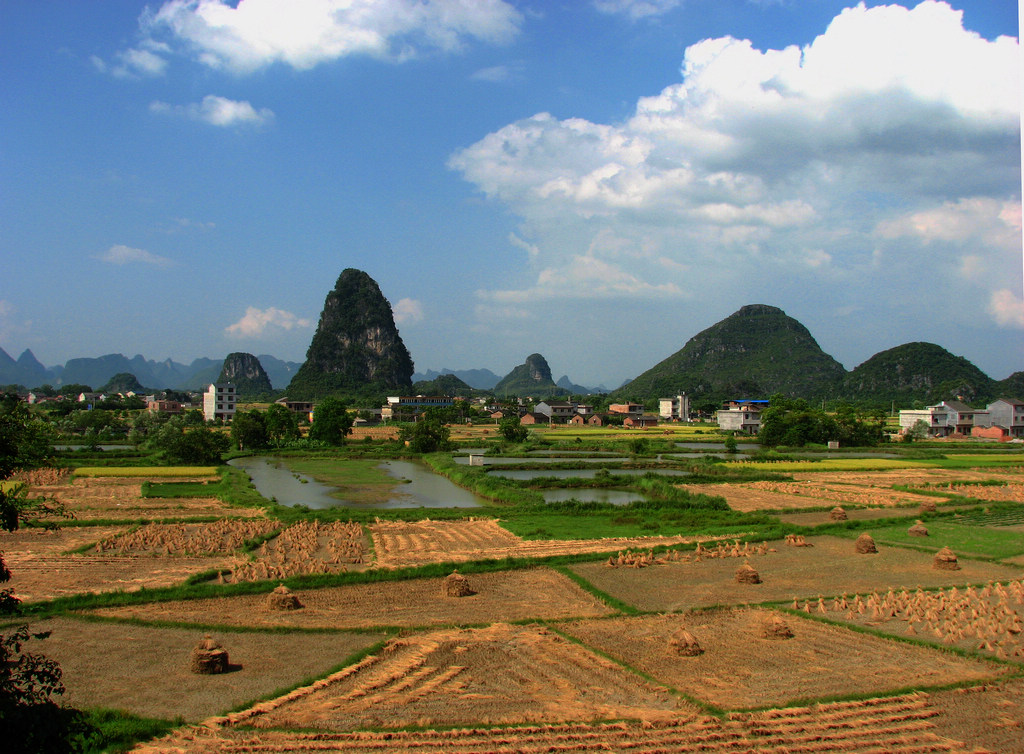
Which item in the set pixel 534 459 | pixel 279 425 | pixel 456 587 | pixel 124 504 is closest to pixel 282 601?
pixel 456 587

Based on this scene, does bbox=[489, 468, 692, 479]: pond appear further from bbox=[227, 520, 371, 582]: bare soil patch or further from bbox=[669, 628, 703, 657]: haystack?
bbox=[669, 628, 703, 657]: haystack

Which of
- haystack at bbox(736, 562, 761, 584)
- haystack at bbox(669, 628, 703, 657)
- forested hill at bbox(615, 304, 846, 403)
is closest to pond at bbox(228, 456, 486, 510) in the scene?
haystack at bbox(736, 562, 761, 584)

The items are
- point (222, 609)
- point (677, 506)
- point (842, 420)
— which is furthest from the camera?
point (842, 420)

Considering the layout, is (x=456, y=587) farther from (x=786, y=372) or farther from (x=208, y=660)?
(x=786, y=372)

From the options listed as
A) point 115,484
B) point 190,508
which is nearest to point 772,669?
point 190,508

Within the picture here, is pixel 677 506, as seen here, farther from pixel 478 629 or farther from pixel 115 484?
pixel 115 484

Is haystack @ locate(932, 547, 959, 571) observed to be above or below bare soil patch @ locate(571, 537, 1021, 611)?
above
